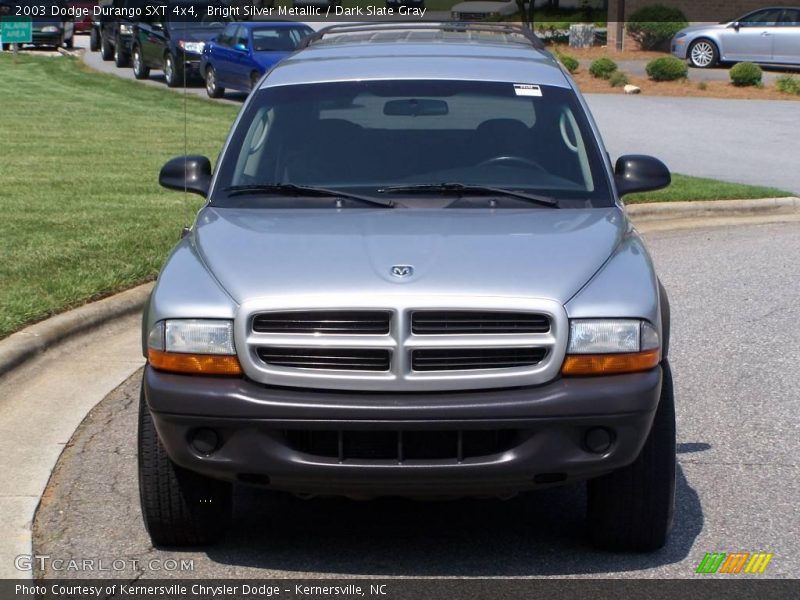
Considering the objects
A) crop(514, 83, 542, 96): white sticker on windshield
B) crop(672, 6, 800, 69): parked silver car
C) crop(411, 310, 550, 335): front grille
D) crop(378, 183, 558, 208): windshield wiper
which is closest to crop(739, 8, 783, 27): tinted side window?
crop(672, 6, 800, 69): parked silver car

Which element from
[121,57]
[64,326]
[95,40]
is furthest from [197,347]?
[95,40]

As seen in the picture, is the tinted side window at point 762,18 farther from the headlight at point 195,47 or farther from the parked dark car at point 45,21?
the parked dark car at point 45,21

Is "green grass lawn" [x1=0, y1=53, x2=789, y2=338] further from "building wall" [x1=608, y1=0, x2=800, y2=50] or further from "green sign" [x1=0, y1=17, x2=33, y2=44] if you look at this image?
"building wall" [x1=608, y1=0, x2=800, y2=50]

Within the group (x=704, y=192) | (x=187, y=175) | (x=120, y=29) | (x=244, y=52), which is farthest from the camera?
(x=120, y=29)

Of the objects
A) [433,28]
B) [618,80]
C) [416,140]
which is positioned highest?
[433,28]

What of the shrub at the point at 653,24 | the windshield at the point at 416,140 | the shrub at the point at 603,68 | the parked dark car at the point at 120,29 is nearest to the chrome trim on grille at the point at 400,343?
the windshield at the point at 416,140

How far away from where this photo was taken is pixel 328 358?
4.56m

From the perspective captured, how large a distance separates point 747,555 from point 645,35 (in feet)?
127

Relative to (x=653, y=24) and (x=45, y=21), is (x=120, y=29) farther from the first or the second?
(x=653, y=24)

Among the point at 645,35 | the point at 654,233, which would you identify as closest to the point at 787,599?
the point at 654,233

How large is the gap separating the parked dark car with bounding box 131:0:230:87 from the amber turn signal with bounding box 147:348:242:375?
2424 centimetres

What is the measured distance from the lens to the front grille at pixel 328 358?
455 centimetres

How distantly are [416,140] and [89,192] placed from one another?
312 inches

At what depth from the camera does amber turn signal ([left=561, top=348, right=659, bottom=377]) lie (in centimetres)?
456
